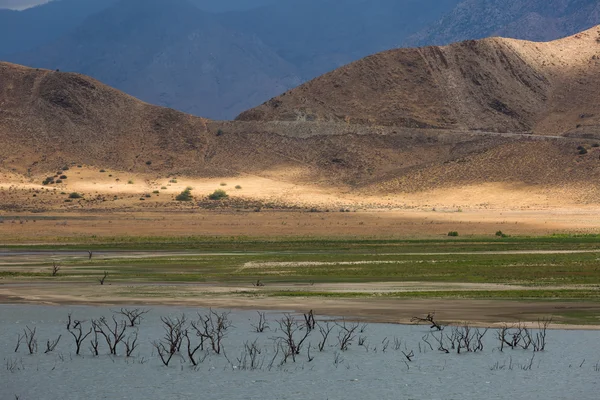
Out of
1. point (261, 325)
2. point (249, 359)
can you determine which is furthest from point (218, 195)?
point (249, 359)

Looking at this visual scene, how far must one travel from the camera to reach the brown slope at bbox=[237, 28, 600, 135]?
138750 millimetres

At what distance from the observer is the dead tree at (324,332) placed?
23672 millimetres

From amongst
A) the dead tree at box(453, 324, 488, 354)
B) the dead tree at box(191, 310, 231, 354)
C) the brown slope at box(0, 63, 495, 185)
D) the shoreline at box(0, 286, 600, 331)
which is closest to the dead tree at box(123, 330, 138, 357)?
the dead tree at box(191, 310, 231, 354)

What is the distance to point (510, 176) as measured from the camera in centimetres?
11012

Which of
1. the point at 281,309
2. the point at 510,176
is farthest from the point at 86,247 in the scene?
the point at 510,176

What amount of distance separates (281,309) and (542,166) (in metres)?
87.1

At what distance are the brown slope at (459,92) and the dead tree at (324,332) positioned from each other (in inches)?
4403

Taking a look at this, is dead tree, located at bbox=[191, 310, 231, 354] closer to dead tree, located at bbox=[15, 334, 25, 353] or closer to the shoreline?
the shoreline

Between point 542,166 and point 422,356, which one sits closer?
point 422,356

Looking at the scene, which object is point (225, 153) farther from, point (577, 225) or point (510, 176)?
point (577, 225)

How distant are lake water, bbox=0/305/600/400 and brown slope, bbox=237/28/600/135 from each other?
114m

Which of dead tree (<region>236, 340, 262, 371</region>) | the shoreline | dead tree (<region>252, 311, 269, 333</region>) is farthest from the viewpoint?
the shoreline

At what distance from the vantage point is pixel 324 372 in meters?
21.6

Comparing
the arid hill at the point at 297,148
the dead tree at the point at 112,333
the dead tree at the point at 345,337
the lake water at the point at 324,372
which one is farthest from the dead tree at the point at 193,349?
the arid hill at the point at 297,148
